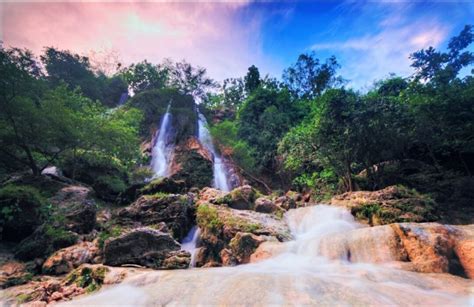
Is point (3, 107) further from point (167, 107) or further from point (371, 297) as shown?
point (167, 107)

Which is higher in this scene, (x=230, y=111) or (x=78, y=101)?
(x=230, y=111)

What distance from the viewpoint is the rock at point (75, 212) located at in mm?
8438

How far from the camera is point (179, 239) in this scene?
941 centimetres

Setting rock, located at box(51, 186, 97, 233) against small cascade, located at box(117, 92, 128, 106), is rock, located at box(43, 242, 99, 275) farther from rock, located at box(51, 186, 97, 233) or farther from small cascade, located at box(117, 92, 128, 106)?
small cascade, located at box(117, 92, 128, 106)

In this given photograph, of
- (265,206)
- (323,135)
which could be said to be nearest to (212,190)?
(265,206)

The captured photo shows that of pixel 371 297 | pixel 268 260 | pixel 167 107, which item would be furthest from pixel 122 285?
pixel 167 107

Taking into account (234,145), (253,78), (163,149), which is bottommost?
(234,145)

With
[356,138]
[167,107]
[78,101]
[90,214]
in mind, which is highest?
[167,107]

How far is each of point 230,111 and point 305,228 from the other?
2741cm

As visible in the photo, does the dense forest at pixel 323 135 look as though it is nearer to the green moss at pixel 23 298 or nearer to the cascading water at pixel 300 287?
the cascading water at pixel 300 287

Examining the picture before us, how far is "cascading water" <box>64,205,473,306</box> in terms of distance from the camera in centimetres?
370

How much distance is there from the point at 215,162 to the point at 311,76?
52.3 feet

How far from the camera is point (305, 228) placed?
9242 mm

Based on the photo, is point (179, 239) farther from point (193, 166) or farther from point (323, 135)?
point (193, 166)
